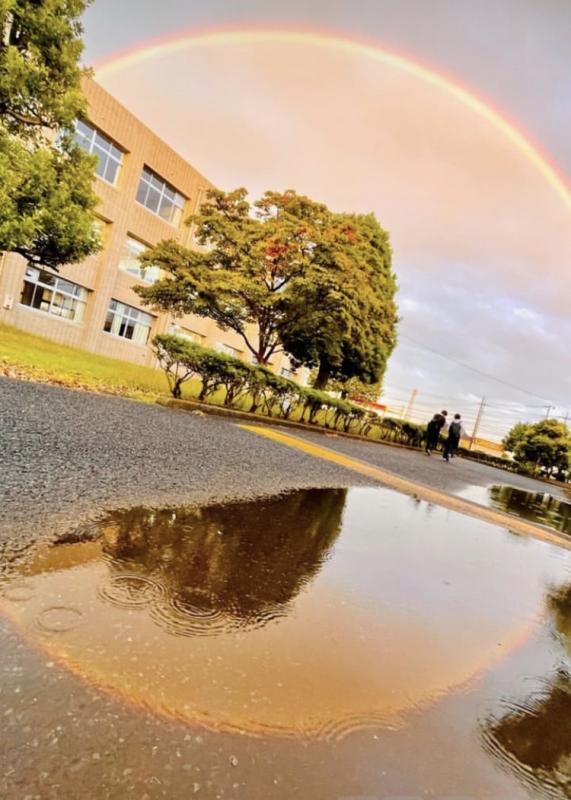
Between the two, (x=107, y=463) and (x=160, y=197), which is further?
(x=160, y=197)

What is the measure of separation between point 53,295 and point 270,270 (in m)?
12.2

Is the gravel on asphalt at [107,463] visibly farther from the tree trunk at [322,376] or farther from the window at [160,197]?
A: the window at [160,197]

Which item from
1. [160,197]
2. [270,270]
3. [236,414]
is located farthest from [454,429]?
[160,197]

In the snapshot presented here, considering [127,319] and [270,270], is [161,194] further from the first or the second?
[270,270]

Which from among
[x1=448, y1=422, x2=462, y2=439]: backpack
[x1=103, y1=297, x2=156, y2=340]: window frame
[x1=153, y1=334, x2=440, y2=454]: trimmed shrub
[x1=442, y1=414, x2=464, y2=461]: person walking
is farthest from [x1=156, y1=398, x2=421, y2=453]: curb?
[x1=103, y1=297, x2=156, y2=340]: window frame

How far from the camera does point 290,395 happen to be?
14938mm

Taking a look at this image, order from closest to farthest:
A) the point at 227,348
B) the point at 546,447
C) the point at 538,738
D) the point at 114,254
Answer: the point at 538,738
the point at 114,254
the point at 546,447
the point at 227,348

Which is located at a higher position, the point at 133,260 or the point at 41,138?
the point at 41,138

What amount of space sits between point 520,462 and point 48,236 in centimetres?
3251

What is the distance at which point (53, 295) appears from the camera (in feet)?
72.5

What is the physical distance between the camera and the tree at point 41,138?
10547 mm

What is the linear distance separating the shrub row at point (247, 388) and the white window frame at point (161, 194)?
54.0 ft

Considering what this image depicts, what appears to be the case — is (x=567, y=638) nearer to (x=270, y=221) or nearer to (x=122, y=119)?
(x=270, y=221)

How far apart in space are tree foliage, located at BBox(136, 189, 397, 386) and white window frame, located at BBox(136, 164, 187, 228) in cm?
1030
